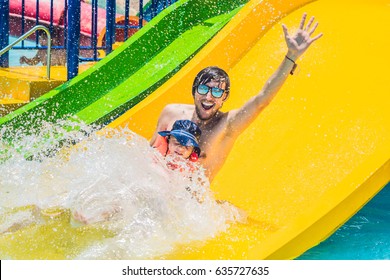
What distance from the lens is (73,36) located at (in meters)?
5.47

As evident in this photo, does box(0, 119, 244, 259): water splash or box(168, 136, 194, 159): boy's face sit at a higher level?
box(168, 136, 194, 159): boy's face

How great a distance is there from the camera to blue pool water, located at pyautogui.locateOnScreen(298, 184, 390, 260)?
3.72 m

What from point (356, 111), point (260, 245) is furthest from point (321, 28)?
point (260, 245)

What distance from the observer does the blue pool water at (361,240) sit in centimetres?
372

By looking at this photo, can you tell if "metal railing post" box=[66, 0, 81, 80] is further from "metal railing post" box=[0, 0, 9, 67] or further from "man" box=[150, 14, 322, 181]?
"man" box=[150, 14, 322, 181]

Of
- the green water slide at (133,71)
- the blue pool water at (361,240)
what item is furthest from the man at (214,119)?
the green water slide at (133,71)

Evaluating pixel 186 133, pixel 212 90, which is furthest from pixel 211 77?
pixel 186 133

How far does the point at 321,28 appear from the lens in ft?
15.9

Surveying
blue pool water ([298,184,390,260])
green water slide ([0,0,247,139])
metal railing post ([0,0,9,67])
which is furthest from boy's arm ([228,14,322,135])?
metal railing post ([0,0,9,67])

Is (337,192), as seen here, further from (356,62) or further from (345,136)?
(356,62)

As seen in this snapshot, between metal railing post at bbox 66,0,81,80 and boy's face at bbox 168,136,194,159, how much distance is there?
7.12 feet

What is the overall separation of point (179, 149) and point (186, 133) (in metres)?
0.09

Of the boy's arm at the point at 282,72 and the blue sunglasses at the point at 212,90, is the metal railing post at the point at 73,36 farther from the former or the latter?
the boy's arm at the point at 282,72

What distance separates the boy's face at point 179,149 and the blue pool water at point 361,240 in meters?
0.76
